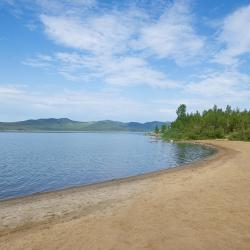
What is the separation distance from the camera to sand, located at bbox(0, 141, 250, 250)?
13.4 m

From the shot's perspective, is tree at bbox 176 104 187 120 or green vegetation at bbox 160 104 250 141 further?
tree at bbox 176 104 187 120

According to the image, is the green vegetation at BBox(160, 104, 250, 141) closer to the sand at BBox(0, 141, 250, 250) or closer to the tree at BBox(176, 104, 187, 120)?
the tree at BBox(176, 104, 187, 120)

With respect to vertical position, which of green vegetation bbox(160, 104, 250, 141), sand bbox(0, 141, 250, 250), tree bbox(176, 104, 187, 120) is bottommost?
sand bbox(0, 141, 250, 250)

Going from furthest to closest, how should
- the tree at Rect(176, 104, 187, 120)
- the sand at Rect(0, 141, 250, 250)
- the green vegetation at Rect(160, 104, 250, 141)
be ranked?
the tree at Rect(176, 104, 187, 120) → the green vegetation at Rect(160, 104, 250, 141) → the sand at Rect(0, 141, 250, 250)

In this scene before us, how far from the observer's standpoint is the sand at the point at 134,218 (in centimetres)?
1335

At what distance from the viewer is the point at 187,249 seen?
12.4 metres

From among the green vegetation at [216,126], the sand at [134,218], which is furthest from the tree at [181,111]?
the sand at [134,218]

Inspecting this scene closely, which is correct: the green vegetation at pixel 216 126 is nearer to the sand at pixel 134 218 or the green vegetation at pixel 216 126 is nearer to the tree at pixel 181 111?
the tree at pixel 181 111

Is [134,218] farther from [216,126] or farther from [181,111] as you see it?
[181,111]

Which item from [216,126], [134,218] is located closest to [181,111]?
[216,126]

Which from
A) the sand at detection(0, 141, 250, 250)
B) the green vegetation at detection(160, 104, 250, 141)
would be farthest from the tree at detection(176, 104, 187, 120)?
the sand at detection(0, 141, 250, 250)

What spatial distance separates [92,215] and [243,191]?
11451mm

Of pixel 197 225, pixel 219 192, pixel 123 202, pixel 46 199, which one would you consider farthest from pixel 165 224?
pixel 46 199

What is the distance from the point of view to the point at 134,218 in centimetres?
1697
